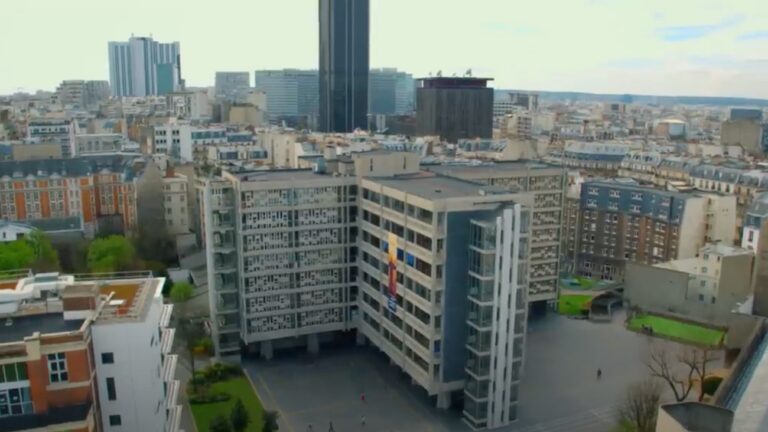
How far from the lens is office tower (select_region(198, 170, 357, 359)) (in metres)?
43.4

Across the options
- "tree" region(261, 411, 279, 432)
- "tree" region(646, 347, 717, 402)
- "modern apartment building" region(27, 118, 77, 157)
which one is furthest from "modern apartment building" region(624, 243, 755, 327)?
"modern apartment building" region(27, 118, 77, 157)

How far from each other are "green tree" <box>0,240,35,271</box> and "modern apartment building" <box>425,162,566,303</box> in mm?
31423

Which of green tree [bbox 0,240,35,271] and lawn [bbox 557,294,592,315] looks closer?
green tree [bbox 0,240,35,271]

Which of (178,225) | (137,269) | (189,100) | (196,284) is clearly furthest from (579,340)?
(189,100)

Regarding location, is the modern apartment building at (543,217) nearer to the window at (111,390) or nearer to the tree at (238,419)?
the tree at (238,419)

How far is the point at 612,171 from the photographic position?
96000 mm

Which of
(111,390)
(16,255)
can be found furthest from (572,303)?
(16,255)

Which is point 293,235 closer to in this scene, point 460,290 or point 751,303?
point 460,290

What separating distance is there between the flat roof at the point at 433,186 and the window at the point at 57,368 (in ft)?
66.3

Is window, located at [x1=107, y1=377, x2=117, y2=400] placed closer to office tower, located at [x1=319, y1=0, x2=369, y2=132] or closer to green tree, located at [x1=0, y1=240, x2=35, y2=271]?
green tree, located at [x1=0, y1=240, x2=35, y2=271]

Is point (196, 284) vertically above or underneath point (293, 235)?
underneath

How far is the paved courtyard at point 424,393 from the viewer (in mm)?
36500

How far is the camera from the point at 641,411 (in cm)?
3231

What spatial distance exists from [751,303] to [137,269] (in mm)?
45697
